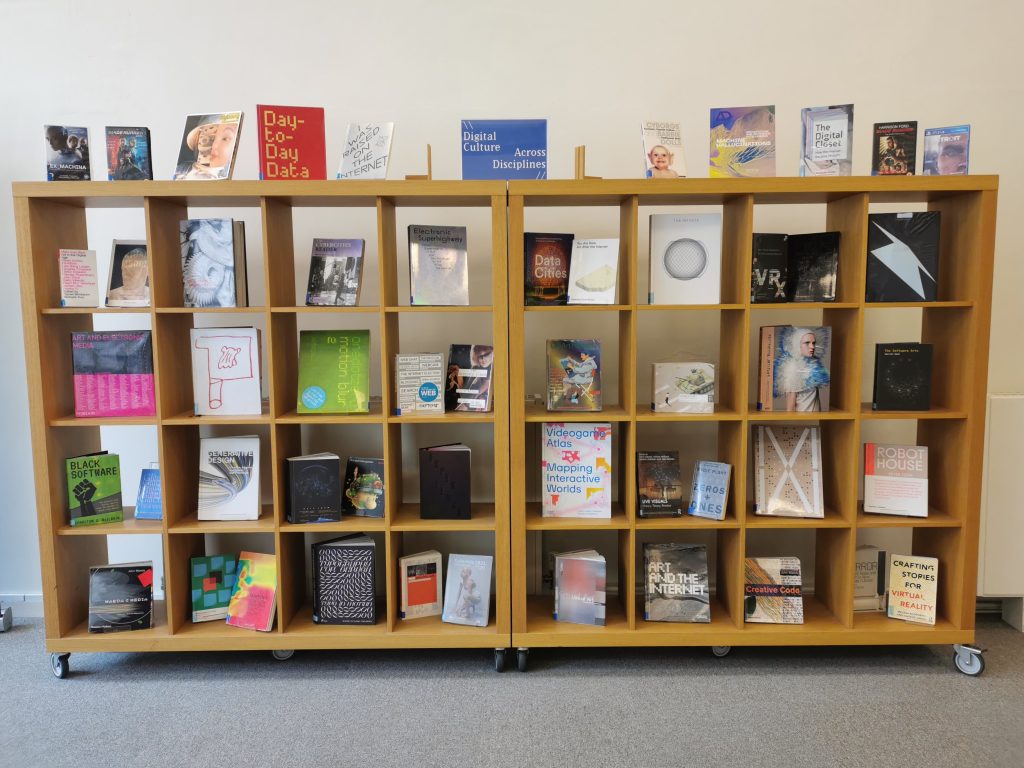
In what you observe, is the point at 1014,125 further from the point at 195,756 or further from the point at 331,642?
the point at 195,756

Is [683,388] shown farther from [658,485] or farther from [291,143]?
[291,143]

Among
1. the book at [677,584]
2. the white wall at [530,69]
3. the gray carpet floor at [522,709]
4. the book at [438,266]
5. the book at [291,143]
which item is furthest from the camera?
the white wall at [530,69]

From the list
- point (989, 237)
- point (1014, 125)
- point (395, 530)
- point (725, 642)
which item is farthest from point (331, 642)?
point (1014, 125)

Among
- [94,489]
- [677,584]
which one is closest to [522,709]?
[677,584]

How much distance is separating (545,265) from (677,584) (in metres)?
1.30

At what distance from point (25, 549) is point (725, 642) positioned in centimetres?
303

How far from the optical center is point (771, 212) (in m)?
2.93

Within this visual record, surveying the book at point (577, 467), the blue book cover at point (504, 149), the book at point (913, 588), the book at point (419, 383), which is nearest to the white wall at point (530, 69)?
the blue book cover at point (504, 149)

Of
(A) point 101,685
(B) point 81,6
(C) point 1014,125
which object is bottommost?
(A) point 101,685

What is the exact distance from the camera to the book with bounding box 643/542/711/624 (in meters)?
2.60

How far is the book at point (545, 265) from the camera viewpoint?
2.51m

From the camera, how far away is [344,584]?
8.49 feet

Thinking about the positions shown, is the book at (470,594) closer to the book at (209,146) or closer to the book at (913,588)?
the book at (913,588)

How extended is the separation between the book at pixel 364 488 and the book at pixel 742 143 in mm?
1639
